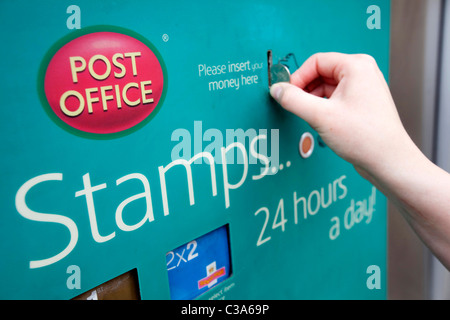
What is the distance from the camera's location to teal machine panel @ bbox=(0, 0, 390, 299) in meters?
0.56

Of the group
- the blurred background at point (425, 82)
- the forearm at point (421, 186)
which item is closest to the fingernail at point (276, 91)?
the forearm at point (421, 186)

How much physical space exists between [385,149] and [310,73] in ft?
0.91

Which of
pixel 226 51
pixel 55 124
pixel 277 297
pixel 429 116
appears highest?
pixel 226 51

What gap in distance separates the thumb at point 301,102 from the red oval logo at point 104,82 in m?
0.29

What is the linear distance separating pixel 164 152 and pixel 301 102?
32 cm

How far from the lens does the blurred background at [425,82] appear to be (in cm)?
133

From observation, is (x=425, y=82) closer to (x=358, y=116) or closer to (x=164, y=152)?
(x=358, y=116)

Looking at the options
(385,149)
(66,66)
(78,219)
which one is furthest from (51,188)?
(385,149)

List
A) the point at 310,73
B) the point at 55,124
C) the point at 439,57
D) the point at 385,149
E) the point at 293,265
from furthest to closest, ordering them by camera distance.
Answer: the point at 439,57 < the point at 293,265 < the point at 310,73 < the point at 385,149 < the point at 55,124

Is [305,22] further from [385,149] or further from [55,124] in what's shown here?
[55,124]

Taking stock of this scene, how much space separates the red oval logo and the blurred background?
1105 mm

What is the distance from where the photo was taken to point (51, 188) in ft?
1.91

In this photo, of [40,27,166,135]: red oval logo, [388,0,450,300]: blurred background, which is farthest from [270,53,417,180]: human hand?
[388,0,450,300]: blurred background

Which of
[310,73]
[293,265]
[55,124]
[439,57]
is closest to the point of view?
[55,124]
